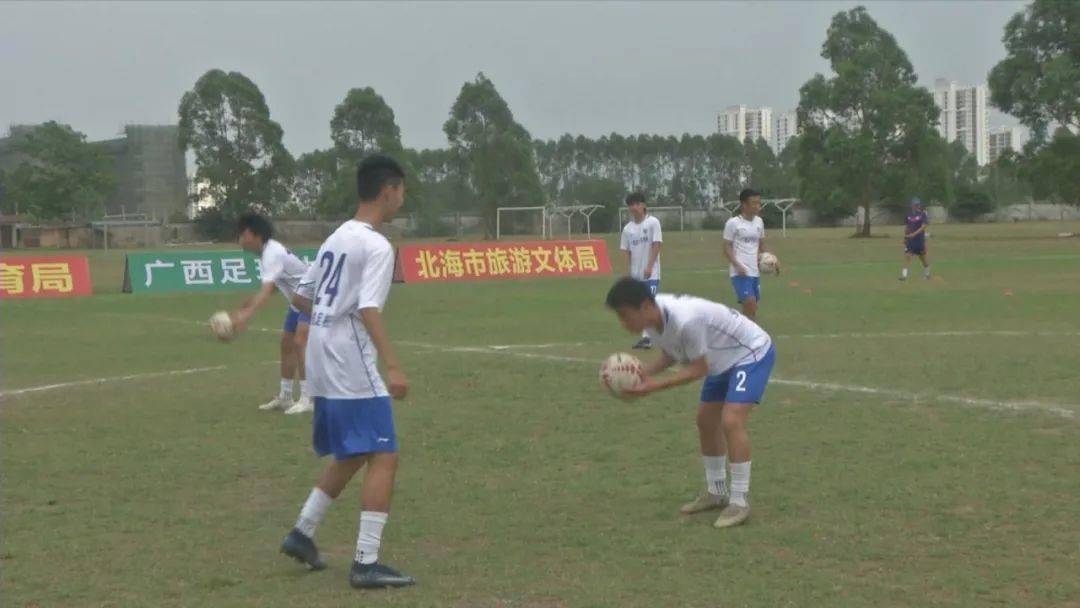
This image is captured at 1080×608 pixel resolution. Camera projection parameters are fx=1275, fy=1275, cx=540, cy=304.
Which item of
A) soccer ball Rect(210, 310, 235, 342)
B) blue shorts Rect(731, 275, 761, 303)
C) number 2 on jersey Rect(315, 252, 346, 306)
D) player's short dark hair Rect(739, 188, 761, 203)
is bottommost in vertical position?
blue shorts Rect(731, 275, 761, 303)

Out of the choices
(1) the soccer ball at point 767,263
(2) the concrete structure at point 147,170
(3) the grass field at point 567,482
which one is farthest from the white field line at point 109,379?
(2) the concrete structure at point 147,170

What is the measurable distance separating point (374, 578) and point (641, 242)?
1217 cm

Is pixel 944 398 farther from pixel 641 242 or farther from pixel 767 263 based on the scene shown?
pixel 641 242

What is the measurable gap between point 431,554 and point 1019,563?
11.1 feet

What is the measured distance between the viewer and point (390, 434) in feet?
23.0

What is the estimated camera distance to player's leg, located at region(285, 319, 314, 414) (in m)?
12.8

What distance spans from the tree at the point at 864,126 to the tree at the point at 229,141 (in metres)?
35.6

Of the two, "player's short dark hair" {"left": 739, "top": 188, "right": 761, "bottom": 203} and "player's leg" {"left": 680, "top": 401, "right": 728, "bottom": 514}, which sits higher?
"player's short dark hair" {"left": 739, "top": 188, "right": 761, "bottom": 203}

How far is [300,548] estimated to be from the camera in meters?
7.21

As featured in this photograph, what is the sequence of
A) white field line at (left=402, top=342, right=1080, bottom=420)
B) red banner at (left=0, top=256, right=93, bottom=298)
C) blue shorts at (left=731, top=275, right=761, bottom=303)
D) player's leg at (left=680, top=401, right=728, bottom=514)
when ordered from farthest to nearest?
red banner at (left=0, top=256, right=93, bottom=298) → blue shorts at (left=731, top=275, right=761, bottom=303) → white field line at (left=402, top=342, right=1080, bottom=420) → player's leg at (left=680, top=401, right=728, bottom=514)

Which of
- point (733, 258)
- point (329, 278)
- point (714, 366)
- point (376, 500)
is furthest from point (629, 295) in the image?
point (733, 258)

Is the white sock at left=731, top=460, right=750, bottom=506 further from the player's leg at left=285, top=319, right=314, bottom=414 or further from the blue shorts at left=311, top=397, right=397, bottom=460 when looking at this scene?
the player's leg at left=285, top=319, right=314, bottom=414

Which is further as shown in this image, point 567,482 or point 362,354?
point 567,482

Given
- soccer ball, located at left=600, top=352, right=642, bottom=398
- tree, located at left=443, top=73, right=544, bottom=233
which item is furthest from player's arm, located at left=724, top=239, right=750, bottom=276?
tree, located at left=443, top=73, right=544, bottom=233
